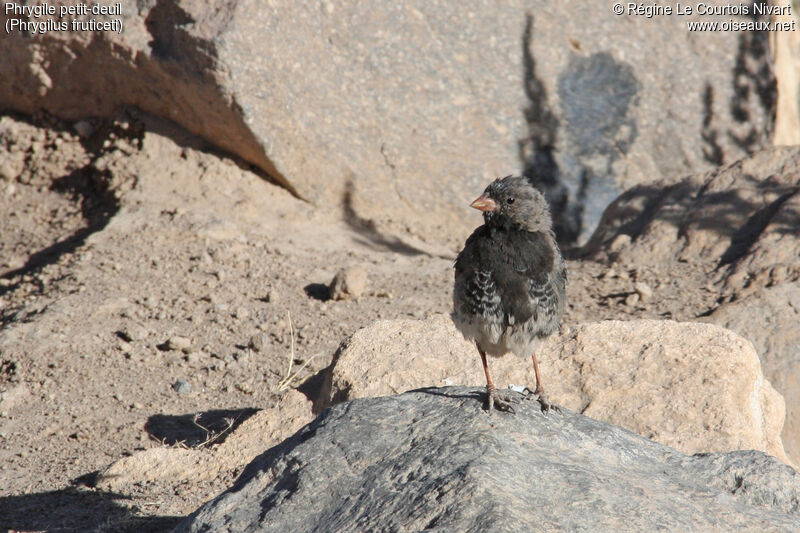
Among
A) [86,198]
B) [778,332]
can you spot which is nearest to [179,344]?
[86,198]

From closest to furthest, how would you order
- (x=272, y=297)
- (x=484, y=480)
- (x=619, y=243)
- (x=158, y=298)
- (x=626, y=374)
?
(x=484, y=480) → (x=626, y=374) → (x=158, y=298) → (x=272, y=297) → (x=619, y=243)

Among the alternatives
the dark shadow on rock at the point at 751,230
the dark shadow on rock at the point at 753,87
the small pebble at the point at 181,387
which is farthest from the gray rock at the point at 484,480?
the dark shadow on rock at the point at 753,87

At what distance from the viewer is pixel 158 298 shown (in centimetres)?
617

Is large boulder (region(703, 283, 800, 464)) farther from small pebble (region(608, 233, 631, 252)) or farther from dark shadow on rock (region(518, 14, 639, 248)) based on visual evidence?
dark shadow on rock (region(518, 14, 639, 248))

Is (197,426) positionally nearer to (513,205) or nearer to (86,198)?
(513,205)

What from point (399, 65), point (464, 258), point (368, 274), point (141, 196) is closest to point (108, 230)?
point (141, 196)

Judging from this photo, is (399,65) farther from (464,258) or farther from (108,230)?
(464,258)

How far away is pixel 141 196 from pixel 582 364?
4.15 meters

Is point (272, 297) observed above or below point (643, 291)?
below

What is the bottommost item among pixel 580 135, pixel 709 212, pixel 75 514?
pixel 75 514

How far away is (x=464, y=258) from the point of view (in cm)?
387

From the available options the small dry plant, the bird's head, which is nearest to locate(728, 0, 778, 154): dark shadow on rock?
the small dry plant

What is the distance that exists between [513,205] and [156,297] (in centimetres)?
333

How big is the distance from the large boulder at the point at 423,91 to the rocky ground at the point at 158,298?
289mm
